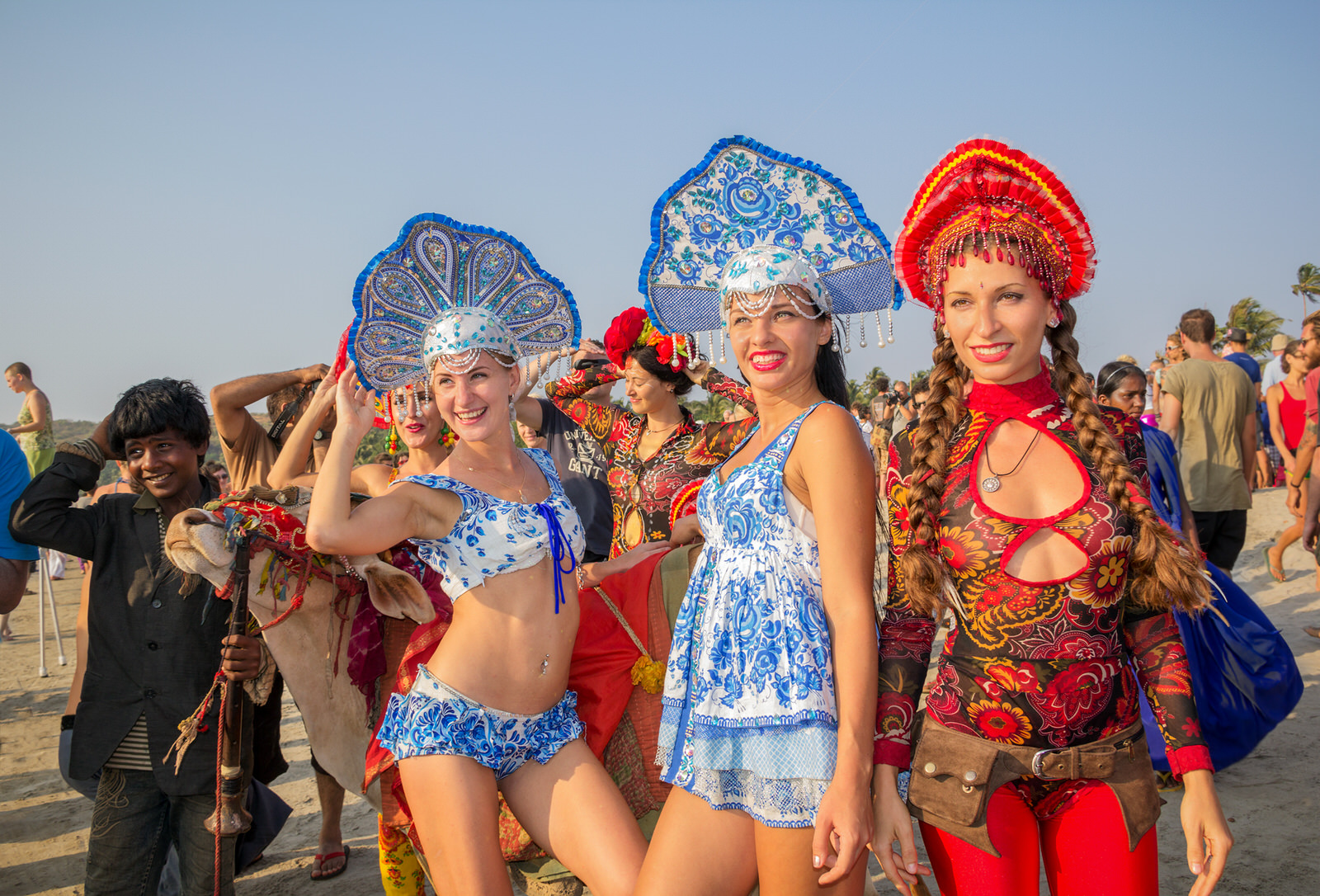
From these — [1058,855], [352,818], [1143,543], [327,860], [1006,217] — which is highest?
[1006,217]

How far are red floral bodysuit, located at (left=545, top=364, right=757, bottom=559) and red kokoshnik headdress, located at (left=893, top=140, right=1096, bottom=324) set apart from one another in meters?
1.53

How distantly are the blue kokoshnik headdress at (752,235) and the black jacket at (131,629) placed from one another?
2170 mm

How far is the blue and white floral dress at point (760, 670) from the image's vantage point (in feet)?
6.04

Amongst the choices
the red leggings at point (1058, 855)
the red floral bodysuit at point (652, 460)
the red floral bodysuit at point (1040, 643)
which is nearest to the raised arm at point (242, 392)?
the red floral bodysuit at point (652, 460)

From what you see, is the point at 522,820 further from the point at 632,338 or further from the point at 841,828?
the point at 632,338

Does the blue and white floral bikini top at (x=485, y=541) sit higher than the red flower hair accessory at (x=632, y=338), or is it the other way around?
the red flower hair accessory at (x=632, y=338)

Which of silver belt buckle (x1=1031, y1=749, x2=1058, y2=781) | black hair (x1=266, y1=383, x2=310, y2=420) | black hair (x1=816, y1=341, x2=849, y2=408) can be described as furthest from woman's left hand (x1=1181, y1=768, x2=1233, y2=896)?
black hair (x1=266, y1=383, x2=310, y2=420)

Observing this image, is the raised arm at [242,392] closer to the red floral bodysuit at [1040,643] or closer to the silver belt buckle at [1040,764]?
the red floral bodysuit at [1040,643]

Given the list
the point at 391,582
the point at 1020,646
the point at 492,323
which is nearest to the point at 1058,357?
the point at 1020,646

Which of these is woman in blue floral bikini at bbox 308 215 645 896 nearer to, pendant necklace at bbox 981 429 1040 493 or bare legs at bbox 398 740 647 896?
bare legs at bbox 398 740 647 896

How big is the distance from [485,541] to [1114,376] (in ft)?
14.1

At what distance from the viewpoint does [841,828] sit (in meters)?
1.75

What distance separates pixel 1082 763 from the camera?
180 centimetres

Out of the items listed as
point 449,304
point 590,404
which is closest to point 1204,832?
point 449,304
